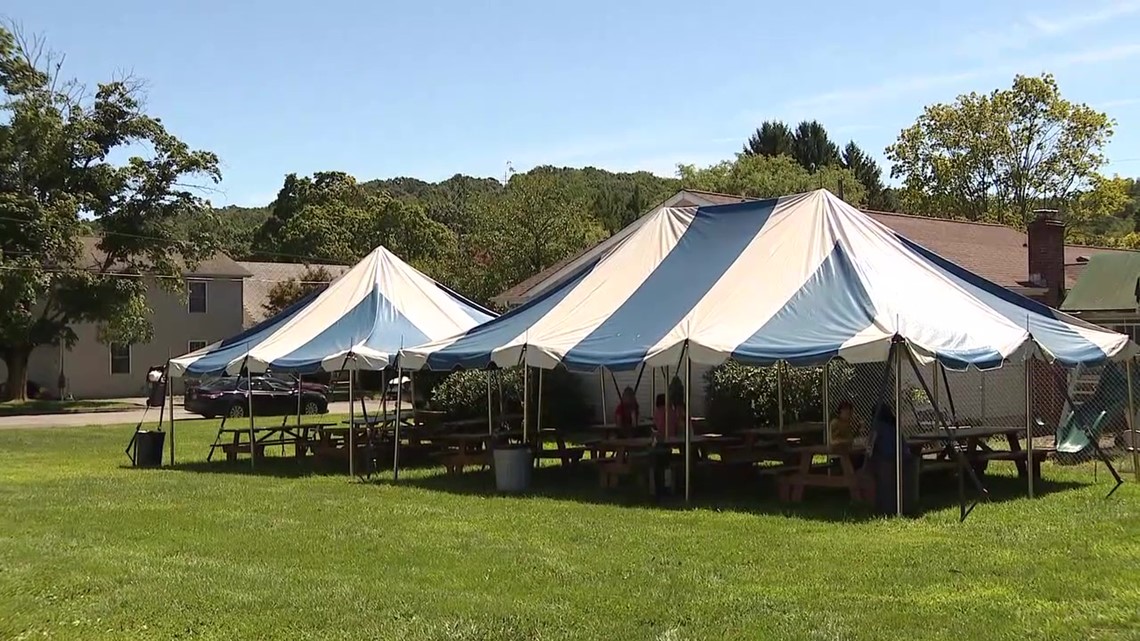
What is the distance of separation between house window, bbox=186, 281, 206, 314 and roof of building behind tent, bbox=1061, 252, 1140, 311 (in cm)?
3370

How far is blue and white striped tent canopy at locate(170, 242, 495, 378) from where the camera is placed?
17219 millimetres

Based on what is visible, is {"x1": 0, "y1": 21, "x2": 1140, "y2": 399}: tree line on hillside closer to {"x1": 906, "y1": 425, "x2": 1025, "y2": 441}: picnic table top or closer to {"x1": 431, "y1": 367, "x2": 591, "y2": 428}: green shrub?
{"x1": 431, "y1": 367, "x2": 591, "y2": 428}: green shrub

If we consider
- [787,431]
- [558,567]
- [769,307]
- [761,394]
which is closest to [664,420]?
[787,431]

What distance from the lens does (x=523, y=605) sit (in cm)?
764

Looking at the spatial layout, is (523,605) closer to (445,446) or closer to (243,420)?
(445,446)

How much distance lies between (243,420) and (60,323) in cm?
1057

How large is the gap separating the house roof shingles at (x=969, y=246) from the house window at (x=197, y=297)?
63.5 ft

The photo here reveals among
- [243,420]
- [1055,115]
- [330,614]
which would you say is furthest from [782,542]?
[1055,115]

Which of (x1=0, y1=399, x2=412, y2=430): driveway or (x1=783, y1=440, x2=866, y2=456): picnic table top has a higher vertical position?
(x1=783, y1=440, x2=866, y2=456): picnic table top

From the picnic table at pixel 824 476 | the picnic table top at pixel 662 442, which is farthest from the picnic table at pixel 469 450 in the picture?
the picnic table at pixel 824 476

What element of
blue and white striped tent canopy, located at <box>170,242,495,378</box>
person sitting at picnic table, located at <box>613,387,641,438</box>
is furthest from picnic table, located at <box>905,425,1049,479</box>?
blue and white striped tent canopy, located at <box>170,242,495,378</box>

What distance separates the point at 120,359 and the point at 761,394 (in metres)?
30.2

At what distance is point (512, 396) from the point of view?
23.4m

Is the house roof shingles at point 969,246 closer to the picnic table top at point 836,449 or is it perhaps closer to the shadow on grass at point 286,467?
the shadow on grass at point 286,467
